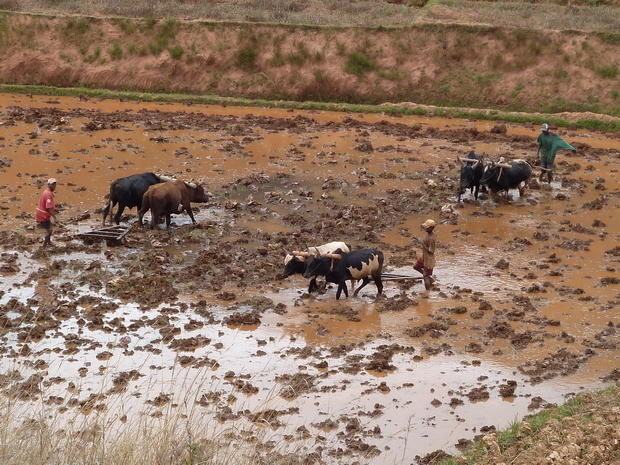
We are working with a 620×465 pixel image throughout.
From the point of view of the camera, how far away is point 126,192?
51.9 ft

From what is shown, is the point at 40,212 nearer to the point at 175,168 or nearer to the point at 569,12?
the point at 175,168

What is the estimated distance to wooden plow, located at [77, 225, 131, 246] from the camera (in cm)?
1486

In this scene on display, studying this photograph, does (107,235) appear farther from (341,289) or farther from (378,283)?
(378,283)

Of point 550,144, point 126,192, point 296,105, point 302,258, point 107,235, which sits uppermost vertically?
point 550,144

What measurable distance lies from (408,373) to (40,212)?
769cm

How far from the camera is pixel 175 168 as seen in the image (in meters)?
20.2

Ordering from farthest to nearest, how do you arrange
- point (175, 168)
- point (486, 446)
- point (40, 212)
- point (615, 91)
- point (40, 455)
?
1. point (615, 91)
2. point (175, 168)
3. point (40, 212)
4. point (486, 446)
5. point (40, 455)

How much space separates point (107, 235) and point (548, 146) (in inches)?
452

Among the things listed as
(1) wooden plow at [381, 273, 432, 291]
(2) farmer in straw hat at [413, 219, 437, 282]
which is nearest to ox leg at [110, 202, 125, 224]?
(1) wooden plow at [381, 273, 432, 291]

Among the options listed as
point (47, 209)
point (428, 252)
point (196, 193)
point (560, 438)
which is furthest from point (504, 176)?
point (560, 438)

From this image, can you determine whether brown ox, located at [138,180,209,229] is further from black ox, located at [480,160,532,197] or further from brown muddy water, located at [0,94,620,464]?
black ox, located at [480,160,532,197]

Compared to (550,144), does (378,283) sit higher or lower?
lower

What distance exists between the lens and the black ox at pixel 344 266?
1270 centimetres

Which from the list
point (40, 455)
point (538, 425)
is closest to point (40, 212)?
point (40, 455)
